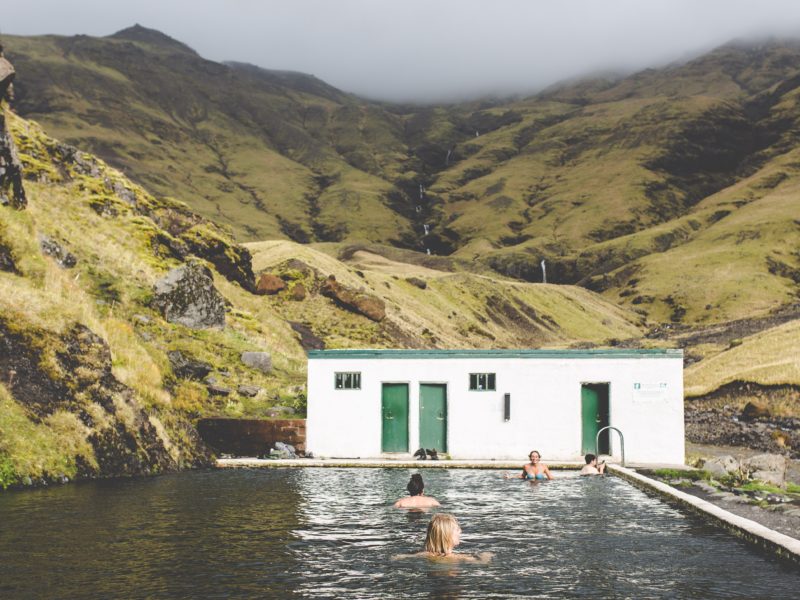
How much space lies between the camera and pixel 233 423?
3119 cm

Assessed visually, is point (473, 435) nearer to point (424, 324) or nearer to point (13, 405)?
point (13, 405)

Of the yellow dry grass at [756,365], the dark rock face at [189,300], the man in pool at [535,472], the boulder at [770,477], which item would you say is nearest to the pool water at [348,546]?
the man in pool at [535,472]

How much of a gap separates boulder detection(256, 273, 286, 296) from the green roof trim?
43.6m

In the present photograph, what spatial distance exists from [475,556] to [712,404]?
43.7 metres

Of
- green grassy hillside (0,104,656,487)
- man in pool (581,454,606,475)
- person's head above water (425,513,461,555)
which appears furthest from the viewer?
man in pool (581,454,606,475)

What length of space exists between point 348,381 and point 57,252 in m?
18.3

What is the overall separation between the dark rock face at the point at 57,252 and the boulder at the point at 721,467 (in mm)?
31456

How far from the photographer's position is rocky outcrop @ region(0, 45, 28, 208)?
3808 cm

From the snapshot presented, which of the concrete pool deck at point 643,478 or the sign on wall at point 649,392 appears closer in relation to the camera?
the concrete pool deck at point 643,478

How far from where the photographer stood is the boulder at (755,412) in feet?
157

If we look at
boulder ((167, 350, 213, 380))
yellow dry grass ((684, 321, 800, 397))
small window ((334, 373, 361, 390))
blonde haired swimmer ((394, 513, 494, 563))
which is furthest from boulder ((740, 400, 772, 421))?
blonde haired swimmer ((394, 513, 494, 563))

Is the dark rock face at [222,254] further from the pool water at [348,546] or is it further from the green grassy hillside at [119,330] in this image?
the pool water at [348,546]

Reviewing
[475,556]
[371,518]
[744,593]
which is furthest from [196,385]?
[744,593]

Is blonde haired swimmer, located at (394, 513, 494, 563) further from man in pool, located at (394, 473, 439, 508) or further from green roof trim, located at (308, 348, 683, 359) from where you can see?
green roof trim, located at (308, 348, 683, 359)
